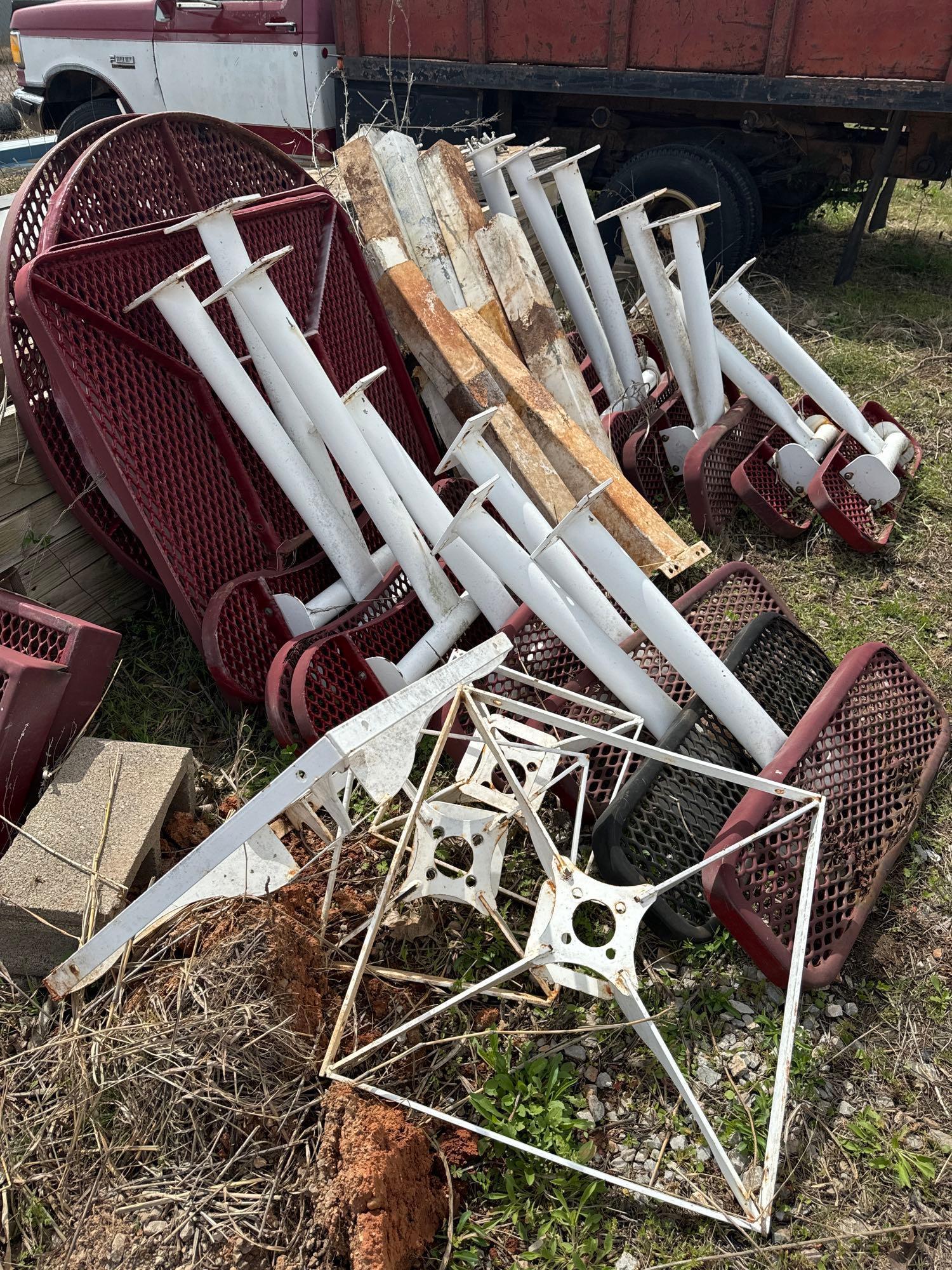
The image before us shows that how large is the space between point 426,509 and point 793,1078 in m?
1.85

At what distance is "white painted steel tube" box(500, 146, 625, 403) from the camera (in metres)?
4.36

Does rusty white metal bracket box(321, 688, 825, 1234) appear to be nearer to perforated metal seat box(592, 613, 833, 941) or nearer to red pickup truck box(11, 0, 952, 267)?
perforated metal seat box(592, 613, 833, 941)

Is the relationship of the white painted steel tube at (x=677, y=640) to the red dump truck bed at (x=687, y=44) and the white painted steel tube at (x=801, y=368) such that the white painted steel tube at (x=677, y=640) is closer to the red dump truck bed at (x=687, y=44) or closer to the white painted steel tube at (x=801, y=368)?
the white painted steel tube at (x=801, y=368)

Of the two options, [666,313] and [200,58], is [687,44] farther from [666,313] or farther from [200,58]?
[200,58]

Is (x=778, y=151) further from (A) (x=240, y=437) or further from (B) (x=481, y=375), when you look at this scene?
(A) (x=240, y=437)

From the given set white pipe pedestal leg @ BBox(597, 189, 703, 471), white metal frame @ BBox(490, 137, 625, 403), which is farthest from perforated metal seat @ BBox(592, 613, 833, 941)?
→ white metal frame @ BBox(490, 137, 625, 403)

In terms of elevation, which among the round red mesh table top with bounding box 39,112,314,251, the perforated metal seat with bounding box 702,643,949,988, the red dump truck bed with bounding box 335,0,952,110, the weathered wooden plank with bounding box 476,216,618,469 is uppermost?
the red dump truck bed with bounding box 335,0,952,110

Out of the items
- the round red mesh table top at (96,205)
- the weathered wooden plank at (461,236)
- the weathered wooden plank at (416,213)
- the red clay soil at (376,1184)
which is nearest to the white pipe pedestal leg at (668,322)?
the weathered wooden plank at (461,236)

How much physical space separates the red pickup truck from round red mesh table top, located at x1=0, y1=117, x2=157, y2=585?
133 inches

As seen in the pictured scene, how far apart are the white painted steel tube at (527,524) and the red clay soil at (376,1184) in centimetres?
140

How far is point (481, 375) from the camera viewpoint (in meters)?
3.57

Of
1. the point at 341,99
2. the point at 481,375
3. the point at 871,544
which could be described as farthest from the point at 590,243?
the point at 341,99

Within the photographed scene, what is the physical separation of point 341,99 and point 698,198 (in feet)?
8.89

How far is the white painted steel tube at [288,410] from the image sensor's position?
283cm
